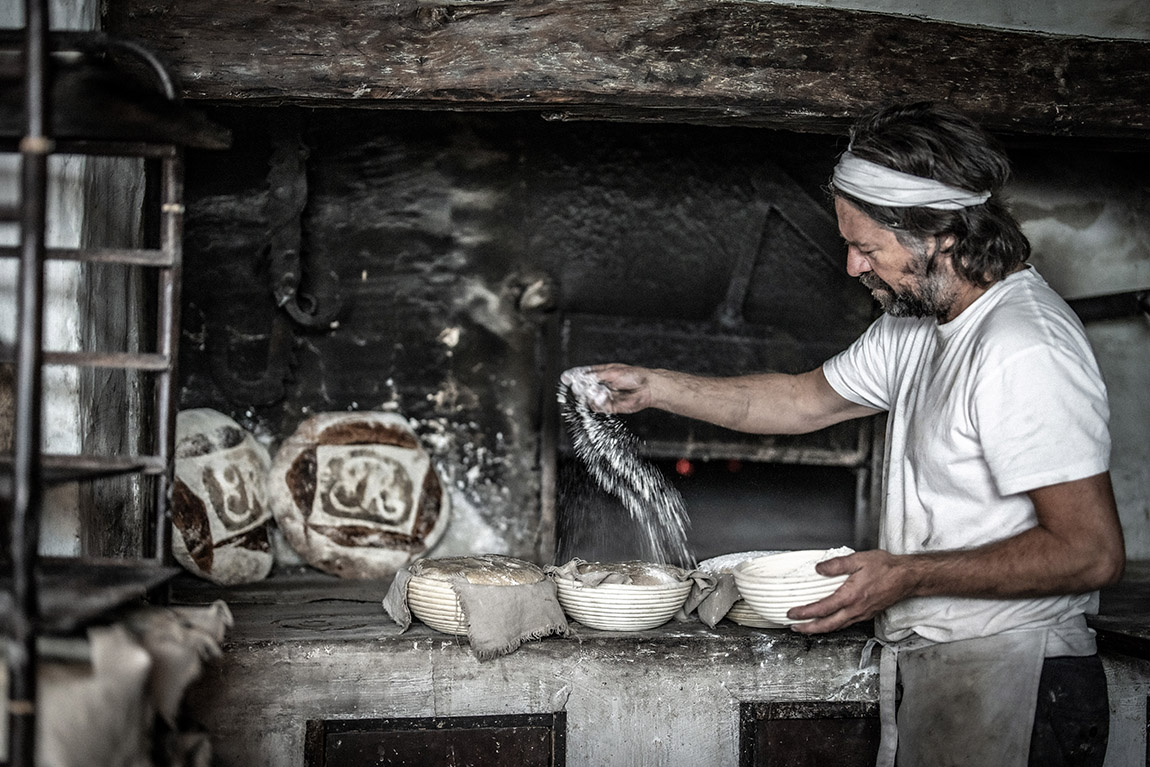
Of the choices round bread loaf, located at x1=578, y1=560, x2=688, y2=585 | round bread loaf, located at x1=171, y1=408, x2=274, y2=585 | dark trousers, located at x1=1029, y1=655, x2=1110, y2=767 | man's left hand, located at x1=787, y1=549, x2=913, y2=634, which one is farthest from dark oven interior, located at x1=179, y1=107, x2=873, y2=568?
dark trousers, located at x1=1029, y1=655, x2=1110, y2=767

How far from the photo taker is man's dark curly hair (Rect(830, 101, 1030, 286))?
6.56ft

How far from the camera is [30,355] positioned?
1.19 m

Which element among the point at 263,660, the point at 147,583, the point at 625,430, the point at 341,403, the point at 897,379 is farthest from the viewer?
the point at 341,403

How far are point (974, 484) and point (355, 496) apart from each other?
193cm

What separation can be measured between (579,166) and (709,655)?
1787 mm

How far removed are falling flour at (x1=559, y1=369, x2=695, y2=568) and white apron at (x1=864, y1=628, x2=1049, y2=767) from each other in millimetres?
1053

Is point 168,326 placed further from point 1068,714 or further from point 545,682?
point 1068,714

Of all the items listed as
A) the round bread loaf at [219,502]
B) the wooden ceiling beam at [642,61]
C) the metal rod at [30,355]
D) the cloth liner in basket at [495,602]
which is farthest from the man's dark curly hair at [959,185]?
the round bread loaf at [219,502]

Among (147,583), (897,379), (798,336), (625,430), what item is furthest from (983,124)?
(147,583)

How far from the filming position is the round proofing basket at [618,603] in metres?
2.29

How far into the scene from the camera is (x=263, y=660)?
2160 mm

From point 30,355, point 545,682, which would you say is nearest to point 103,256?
point 30,355

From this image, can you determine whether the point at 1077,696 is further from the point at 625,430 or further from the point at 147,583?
the point at 147,583

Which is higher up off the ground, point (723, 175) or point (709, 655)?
point (723, 175)
